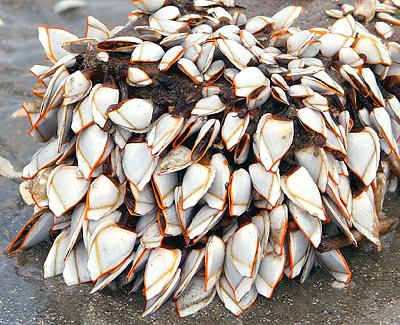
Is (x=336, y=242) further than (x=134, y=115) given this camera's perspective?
Yes

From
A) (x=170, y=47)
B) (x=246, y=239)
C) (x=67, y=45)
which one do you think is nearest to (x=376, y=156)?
(x=246, y=239)

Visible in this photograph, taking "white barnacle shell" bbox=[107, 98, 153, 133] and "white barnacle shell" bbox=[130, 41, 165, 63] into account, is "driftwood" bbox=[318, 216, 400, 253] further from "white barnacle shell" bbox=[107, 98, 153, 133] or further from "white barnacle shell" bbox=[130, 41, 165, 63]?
"white barnacle shell" bbox=[130, 41, 165, 63]

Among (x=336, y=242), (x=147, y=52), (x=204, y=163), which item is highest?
(x=147, y=52)

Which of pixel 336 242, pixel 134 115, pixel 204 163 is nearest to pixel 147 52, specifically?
pixel 134 115

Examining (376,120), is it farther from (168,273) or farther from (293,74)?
(168,273)

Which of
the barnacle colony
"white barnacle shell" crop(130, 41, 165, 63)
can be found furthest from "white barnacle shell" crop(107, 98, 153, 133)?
"white barnacle shell" crop(130, 41, 165, 63)

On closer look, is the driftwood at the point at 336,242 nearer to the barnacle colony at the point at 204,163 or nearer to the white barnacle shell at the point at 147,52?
the barnacle colony at the point at 204,163

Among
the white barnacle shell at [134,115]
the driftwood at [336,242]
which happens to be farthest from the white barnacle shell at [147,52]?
the driftwood at [336,242]

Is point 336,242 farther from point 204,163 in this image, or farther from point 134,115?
point 134,115
